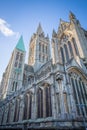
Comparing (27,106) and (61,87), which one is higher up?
(61,87)

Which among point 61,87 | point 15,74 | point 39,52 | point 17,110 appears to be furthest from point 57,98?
point 39,52

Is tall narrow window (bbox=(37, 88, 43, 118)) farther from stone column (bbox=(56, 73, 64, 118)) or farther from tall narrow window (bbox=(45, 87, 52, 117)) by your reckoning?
stone column (bbox=(56, 73, 64, 118))

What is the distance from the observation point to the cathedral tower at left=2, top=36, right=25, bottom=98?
102 feet

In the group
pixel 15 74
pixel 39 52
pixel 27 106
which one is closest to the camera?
pixel 27 106

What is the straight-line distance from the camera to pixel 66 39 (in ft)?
95.2

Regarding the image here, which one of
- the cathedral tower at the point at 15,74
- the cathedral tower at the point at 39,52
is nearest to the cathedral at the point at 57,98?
the cathedral tower at the point at 15,74

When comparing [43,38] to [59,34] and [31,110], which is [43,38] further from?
[31,110]

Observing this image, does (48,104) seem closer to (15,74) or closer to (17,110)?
(17,110)

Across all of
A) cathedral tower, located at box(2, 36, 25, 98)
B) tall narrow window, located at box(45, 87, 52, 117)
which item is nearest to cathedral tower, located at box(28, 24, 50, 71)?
cathedral tower, located at box(2, 36, 25, 98)

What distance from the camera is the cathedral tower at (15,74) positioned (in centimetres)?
3100

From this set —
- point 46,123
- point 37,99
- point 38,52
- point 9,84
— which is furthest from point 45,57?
point 46,123

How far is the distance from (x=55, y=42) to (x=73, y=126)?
2179 centimetres

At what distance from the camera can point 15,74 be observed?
34281mm

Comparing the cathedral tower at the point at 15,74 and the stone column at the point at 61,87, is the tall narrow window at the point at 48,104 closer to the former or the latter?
the stone column at the point at 61,87
